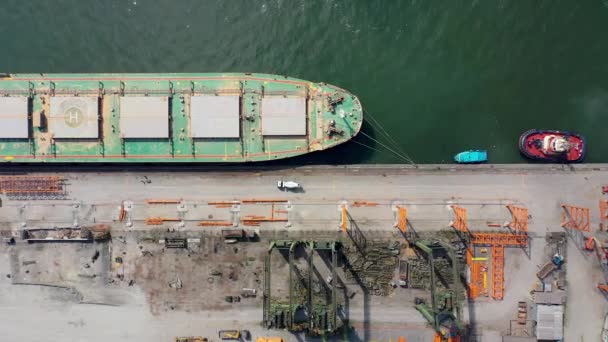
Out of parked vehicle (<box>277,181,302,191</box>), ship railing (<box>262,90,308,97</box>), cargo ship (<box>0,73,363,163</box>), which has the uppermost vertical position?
ship railing (<box>262,90,308,97</box>)

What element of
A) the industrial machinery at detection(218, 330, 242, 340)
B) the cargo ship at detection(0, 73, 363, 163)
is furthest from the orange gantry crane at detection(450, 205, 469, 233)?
the industrial machinery at detection(218, 330, 242, 340)

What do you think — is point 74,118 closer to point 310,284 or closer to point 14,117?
point 14,117

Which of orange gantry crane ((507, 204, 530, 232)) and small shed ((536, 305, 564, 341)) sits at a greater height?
orange gantry crane ((507, 204, 530, 232))

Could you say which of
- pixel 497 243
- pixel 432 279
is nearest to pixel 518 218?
pixel 497 243

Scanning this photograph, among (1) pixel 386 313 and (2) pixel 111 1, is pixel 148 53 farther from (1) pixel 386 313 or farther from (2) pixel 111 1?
(1) pixel 386 313

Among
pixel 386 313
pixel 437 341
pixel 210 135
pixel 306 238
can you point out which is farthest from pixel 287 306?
pixel 210 135

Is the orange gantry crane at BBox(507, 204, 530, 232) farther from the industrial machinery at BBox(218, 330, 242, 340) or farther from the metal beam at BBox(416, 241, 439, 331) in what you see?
the industrial machinery at BBox(218, 330, 242, 340)
